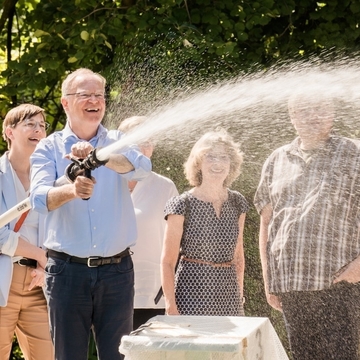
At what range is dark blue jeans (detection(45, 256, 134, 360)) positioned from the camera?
5.04 m

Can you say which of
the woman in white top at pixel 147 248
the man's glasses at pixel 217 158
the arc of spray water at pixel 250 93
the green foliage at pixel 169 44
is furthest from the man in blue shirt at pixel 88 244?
the green foliage at pixel 169 44

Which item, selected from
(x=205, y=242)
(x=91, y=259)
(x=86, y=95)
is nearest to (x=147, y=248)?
(x=205, y=242)

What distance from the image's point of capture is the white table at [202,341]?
4.02m

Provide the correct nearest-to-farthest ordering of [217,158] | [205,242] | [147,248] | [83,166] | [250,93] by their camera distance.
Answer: [83,166]
[205,242]
[217,158]
[147,248]
[250,93]

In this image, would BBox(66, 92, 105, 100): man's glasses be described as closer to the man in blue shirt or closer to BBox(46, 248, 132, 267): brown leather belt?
the man in blue shirt

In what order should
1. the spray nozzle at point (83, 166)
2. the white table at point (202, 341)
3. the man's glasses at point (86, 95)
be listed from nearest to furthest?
the white table at point (202, 341) → the spray nozzle at point (83, 166) → the man's glasses at point (86, 95)

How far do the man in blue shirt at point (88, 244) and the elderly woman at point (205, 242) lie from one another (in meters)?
0.47

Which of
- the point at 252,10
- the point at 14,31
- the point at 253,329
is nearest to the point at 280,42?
the point at 252,10

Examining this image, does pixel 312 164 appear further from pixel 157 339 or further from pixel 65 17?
pixel 65 17

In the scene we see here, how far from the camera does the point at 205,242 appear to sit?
560 centimetres

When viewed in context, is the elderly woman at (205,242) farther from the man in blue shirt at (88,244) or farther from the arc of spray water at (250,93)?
the man in blue shirt at (88,244)

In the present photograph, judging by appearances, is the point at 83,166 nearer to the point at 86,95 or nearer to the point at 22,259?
the point at 86,95

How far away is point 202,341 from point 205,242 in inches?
62.6

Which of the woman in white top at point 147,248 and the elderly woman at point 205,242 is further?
the woman in white top at point 147,248
